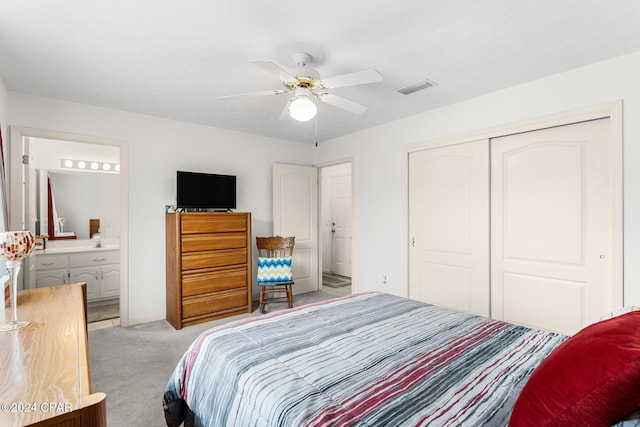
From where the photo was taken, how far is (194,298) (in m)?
3.56

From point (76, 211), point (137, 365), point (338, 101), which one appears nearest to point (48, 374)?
point (137, 365)

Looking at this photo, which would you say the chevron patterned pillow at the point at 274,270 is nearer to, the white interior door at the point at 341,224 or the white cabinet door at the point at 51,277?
the white interior door at the point at 341,224

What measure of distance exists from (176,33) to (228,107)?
1375 mm

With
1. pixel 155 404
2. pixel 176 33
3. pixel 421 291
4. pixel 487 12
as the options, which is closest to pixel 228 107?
pixel 176 33

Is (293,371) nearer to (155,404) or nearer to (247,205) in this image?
(155,404)

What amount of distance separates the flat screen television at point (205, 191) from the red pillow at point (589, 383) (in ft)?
12.1

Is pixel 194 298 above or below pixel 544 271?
below

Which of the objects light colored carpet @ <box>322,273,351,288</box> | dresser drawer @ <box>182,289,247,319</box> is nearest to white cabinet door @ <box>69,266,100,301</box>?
dresser drawer @ <box>182,289,247,319</box>

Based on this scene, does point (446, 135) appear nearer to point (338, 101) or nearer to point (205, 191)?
Answer: point (338, 101)

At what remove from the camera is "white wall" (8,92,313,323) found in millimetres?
3186

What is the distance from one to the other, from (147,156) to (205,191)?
2.49 feet

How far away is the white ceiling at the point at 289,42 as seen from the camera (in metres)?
1.79

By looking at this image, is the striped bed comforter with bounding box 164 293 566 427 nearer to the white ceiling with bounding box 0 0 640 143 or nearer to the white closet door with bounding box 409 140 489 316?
the white closet door with bounding box 409 140 489 316

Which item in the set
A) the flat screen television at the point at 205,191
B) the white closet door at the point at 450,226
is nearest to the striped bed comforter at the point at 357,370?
the white closet door at the point at 450,226
